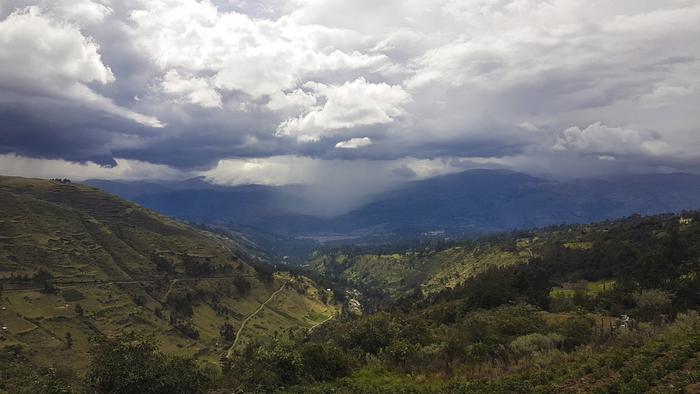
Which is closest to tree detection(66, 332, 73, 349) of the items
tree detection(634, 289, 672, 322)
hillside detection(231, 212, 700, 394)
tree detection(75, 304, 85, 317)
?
tree detection(75, 304, 85, 317)

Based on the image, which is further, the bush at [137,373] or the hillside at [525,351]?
the bush at [137,373]

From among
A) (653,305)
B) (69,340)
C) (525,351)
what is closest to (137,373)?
(525,351)

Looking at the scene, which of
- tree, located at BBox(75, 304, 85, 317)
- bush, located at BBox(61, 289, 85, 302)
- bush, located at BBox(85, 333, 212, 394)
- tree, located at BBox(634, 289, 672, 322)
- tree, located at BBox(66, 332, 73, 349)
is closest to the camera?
bush, located at BBox(85, 333, 212, 394)

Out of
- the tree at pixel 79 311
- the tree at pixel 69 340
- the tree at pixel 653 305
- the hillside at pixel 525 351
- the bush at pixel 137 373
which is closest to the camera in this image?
the hillside at pixel 525 351

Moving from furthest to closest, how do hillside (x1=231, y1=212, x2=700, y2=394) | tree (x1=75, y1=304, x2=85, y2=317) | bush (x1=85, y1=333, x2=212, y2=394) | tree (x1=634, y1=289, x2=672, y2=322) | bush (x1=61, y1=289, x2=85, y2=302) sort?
bush (x1=61, y1=289, x2=85, y2=302) < tree (x1=75, y1=304, x2=85, y2=317) < tree (x1=634, y1=289, x2=672, y2=322) < bush (x1=85, y1=333, x2=212, y2=394) < hillside (x1=231, y1=212, x2=700, y2=394)

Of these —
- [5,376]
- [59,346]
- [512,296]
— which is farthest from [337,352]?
[59,346]

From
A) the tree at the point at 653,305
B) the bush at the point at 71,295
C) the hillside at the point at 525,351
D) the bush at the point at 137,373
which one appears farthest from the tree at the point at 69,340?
the tree at the point at 653,305

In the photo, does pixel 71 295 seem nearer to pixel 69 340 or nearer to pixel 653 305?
pixel 69 340

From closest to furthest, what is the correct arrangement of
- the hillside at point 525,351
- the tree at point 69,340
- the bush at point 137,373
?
the hillside at point 525,351, the bush at point 137,373, the tree at point 69,340

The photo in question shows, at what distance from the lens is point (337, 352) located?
5922cm

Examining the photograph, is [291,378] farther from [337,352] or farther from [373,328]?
[373,328]

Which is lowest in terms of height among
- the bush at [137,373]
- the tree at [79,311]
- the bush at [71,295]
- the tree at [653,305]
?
the tree at [79,311]

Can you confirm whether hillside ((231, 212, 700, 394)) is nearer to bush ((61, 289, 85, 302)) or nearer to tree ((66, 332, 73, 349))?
tree ((66, 332, 73, 349))

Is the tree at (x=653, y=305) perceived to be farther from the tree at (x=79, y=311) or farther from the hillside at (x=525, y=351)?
the tree at (x=79, y=311)
